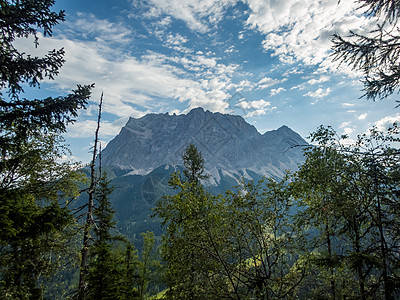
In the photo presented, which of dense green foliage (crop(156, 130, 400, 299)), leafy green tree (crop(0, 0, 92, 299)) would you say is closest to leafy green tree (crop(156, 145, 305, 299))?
dense green foliage (crop(156, 130, 400, 299))

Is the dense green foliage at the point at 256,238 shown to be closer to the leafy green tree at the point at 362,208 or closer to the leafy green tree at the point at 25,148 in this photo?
the leafy green tree at the point at 362,208

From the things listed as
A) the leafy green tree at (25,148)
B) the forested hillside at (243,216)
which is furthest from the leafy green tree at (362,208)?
the leafy green tree at (25,148)

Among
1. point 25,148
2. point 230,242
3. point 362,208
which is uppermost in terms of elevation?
point 25,148

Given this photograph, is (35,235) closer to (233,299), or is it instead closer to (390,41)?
(233,299)

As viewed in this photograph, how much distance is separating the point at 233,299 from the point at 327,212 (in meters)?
4.47

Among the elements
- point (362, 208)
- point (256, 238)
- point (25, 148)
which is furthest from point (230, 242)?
point (25, 148)

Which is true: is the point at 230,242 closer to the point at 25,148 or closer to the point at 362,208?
the point at 362,208

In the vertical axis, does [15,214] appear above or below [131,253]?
above

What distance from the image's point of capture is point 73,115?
10133 mm

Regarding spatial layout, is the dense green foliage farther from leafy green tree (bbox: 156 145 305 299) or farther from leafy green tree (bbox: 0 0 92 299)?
leafy green tree (bbox: 0 0 92 299)

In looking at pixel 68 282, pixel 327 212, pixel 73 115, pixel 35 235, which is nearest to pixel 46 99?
pixel 73 115

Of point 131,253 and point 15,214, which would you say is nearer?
point 15,214

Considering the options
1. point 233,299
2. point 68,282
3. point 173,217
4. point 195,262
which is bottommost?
point 68,282

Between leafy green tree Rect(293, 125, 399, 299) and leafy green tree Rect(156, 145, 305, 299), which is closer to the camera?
leafy green tree Rect(293, 125, 399, 299)
